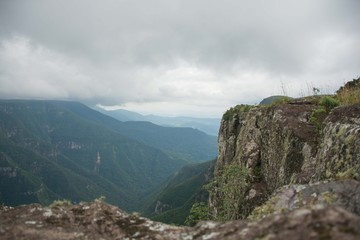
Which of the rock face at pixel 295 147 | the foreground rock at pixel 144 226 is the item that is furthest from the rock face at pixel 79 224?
the rock face at pixel 295 147

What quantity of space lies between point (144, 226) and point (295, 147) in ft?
38.7

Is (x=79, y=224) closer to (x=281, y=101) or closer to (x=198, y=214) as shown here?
(x=198, y=214)

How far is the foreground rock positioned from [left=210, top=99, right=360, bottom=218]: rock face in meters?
4.51

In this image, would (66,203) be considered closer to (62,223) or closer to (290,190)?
(62,223)

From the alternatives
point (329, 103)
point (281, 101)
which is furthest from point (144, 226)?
point (281, 101)

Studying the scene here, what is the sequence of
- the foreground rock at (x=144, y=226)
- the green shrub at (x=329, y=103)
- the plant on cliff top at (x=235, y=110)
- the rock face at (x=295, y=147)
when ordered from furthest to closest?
the plant on cliff top at (x=235, y=110) → the green shrub at (x=329, y=103) → the rock face at (x=295, y=147) → the foreground rock at (x=144, y=226)

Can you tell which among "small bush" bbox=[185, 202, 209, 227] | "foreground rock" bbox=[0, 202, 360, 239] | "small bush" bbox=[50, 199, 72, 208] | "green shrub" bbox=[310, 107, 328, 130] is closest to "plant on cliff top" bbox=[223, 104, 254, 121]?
→ "small bush" bbox=[185, 202, 209, 227]

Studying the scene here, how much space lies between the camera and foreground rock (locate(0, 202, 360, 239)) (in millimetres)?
4621

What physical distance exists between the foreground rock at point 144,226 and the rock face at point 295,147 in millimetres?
4514

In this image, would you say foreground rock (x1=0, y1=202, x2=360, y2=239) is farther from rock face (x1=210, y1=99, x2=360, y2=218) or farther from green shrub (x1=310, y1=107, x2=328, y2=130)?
green shrub (x1=310, y1=107, x2=328, y2=130)

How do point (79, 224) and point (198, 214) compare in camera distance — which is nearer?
point (79, 224)

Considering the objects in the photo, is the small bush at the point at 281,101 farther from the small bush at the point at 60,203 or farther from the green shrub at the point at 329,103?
the small bush at the point at 60,203

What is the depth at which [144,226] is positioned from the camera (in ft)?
24.2

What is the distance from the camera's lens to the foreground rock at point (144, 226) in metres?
4.62
